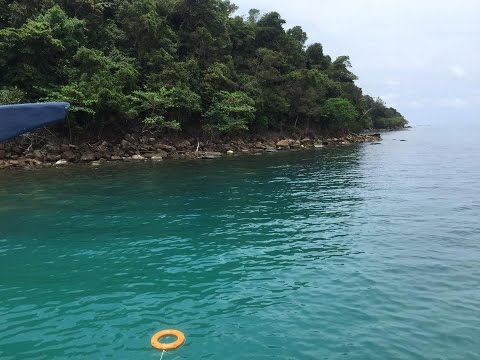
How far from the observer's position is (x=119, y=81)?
40.0 m

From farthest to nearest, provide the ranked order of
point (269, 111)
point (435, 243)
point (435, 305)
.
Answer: point (269, 111)
point (435, 243)
point (435, 305)

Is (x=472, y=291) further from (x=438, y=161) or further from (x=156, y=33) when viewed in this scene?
(x=156, y=33)

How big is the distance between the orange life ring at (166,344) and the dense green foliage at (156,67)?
31.3 metres

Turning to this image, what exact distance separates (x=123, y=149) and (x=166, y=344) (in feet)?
115

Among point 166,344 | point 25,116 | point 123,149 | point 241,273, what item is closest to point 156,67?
point 123,149

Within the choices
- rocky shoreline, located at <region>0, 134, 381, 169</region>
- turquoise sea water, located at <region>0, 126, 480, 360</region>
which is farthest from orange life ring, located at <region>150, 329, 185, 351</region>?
rocky shoreline, located at <region>0, 134, 381, 169</region>

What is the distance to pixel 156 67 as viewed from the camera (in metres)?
44.1

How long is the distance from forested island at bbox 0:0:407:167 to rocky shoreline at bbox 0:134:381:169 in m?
1.36

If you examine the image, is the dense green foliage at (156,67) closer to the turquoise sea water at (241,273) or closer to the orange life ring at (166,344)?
the turquoise sea water at (241,273)

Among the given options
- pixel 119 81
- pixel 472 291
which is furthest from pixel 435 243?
pixel 119 81

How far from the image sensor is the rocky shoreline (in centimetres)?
3556

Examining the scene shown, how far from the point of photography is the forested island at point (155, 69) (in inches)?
1458

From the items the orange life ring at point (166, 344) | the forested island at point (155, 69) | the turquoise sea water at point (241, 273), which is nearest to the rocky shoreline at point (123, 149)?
the forested island at point (155, 69)

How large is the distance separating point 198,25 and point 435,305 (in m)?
47.6
